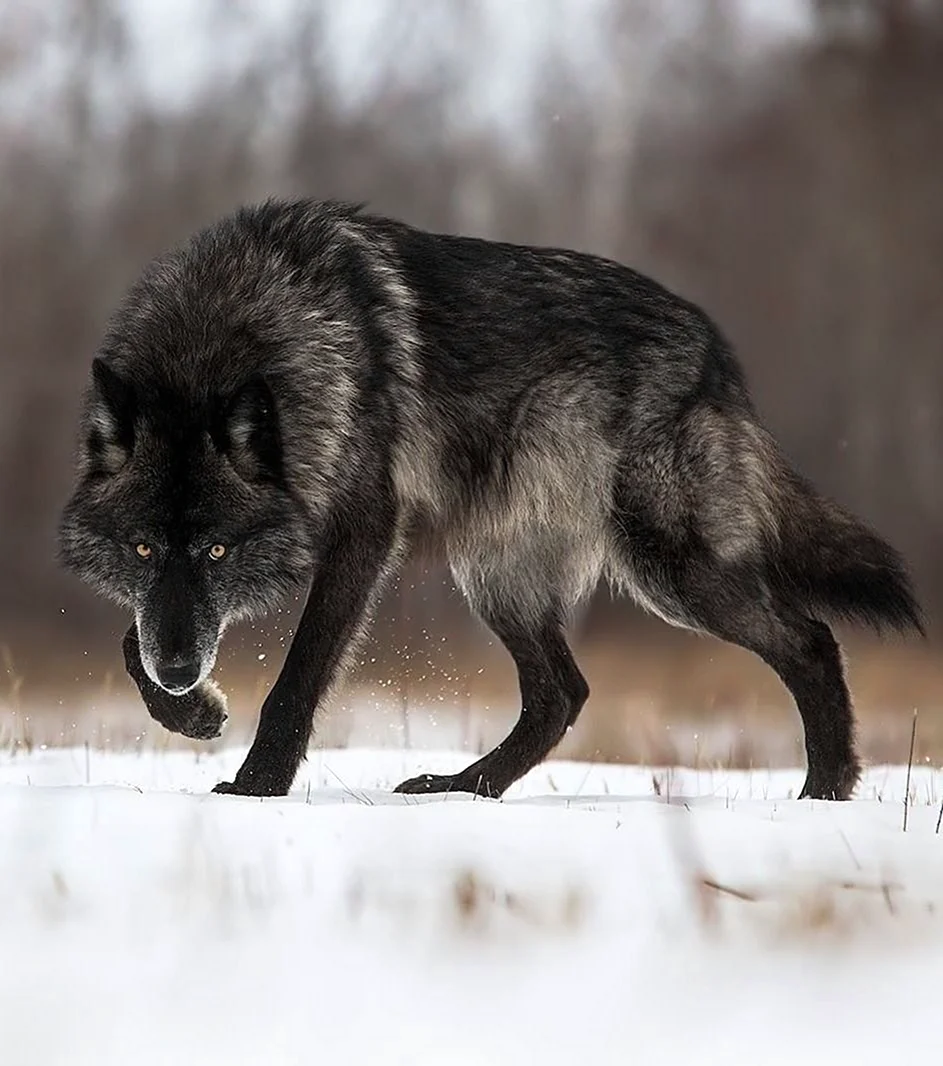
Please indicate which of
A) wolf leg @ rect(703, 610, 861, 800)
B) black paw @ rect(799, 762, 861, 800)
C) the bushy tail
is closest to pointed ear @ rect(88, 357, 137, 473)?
wolf leg @ rect(703, 610, 861, 800)

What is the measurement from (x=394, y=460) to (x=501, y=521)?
20.3 inches

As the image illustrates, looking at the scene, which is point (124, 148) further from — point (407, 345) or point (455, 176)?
point (407, 345)

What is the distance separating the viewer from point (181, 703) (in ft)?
15.3

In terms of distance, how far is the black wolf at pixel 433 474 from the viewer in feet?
14.0

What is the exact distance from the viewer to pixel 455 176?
12539 mm

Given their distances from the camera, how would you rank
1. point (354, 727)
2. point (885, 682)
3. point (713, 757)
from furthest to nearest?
point (885, 682) → point (354, 727) → point (713, 757)

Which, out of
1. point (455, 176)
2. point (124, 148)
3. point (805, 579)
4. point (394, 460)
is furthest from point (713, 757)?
point (124, 148)

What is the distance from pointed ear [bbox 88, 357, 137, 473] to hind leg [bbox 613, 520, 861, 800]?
1637 millimetres

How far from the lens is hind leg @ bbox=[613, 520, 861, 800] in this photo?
15.5ft

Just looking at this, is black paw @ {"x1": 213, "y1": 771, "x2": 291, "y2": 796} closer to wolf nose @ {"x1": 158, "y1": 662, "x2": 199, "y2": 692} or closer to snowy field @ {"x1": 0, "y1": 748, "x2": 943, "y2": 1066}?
wolf nose @ {"x1": 158, "y1": 662, "x2": 199, "y2": 692}

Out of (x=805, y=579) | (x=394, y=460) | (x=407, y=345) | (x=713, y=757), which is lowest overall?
(x=713, y=757)

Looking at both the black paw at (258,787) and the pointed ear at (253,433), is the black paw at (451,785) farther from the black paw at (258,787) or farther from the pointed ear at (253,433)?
the pointed ear at (253,433)

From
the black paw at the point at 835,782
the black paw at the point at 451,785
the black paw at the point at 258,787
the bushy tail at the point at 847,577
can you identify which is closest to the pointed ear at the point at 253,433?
the black paw at the point at 258,787

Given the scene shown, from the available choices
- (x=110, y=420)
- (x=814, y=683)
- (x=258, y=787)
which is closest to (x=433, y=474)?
(x=110, y=420)
